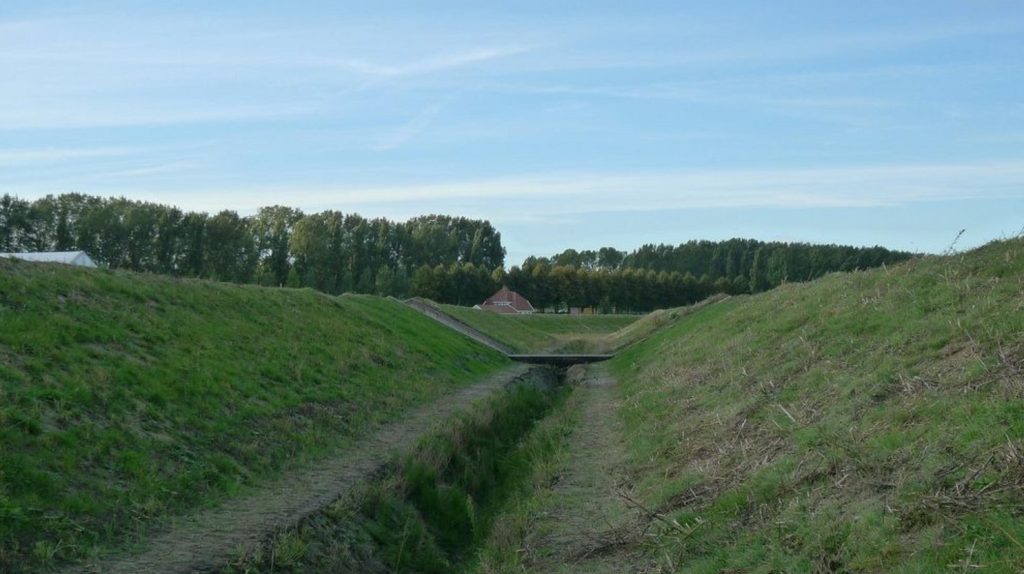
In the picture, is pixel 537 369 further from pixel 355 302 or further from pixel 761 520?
pixel 761 520

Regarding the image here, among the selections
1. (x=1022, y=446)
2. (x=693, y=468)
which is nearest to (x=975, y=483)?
(x=1022, y=446)

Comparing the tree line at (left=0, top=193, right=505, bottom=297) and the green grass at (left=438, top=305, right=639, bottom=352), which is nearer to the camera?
the green grass at (left=438, top=305, right=639, bottom=352)

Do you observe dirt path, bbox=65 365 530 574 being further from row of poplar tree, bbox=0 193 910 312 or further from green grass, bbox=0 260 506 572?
row of poplar tree, bbox=0 193 910 312

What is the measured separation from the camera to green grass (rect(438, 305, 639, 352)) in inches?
2446

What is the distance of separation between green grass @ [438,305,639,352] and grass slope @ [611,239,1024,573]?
4157 cm

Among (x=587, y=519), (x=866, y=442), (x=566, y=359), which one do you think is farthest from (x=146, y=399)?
(x=566, y=359)

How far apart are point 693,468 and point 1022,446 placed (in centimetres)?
517

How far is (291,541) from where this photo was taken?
9.84 meters

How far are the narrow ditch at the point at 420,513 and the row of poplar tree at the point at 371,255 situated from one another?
2687cm

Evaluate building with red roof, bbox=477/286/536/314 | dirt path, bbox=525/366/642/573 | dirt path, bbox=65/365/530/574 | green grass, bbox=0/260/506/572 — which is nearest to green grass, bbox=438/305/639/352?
building with red roof, bbox=477/286/536/314

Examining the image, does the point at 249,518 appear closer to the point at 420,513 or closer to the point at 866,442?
the point at 420,513

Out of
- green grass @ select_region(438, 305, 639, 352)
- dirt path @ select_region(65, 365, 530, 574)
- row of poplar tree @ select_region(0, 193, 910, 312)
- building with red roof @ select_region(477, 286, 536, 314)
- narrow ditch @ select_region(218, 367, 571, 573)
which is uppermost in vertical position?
row of poplar tree @ select_region(0, 193, 910, 312)

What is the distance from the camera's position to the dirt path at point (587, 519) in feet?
32.2

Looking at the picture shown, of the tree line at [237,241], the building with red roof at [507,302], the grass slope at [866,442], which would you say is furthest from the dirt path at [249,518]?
the building with red roof at [507,302]
